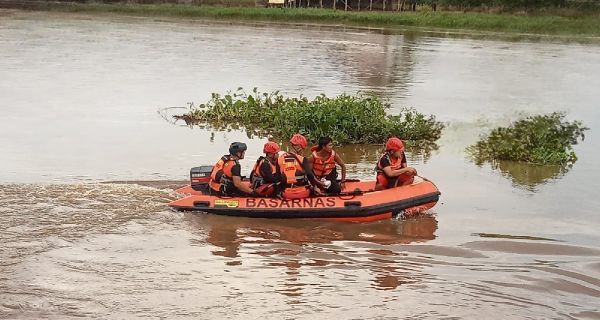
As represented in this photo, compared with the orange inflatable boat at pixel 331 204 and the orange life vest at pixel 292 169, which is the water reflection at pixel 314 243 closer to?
the orange inflatable boat at pixel 331 204

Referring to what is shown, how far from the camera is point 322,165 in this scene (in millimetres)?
11891

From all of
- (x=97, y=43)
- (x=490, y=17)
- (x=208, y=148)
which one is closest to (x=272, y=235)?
(x=208, y=148)

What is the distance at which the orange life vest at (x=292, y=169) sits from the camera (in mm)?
11414

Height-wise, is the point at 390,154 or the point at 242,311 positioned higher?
the point at 390,154

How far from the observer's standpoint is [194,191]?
12023mm

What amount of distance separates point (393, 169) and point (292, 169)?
147cm

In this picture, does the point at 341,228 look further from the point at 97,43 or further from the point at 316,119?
the point at 97,43

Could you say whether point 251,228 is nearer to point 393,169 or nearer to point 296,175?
point 296,175

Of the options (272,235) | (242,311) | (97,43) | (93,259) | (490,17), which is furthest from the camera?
(490,17)

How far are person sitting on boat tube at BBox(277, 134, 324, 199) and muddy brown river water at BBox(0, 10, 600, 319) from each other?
0.46 m

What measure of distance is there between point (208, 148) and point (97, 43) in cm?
2134

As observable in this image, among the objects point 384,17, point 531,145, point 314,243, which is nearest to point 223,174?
point 314,243

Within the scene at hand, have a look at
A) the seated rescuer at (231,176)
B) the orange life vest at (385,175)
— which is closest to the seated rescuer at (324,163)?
the orange life vest at (385,175)

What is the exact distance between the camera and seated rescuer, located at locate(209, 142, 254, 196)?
452 inches
